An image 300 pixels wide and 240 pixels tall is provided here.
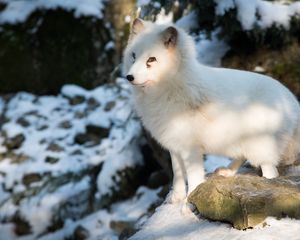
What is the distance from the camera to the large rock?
2.75m

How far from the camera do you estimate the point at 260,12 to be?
5863 mm

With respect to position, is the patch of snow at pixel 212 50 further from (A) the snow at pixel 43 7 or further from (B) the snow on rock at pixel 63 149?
(A) the snow at pixel 43 7

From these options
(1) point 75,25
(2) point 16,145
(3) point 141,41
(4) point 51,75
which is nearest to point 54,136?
(2) point 16,145

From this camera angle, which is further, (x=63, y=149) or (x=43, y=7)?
(x=43, y=7)

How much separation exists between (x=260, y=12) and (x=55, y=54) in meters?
5.07

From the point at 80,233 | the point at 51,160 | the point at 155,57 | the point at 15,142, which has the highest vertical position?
the point at 155,57

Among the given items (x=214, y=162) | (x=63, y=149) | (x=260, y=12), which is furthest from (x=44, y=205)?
(x=260, y=12)

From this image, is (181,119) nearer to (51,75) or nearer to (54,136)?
(54,136)

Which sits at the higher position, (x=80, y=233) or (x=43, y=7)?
(x=43, y=7)

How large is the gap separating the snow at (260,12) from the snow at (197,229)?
2750 mm

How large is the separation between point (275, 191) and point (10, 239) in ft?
15.3

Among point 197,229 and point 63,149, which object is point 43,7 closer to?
point 63,149

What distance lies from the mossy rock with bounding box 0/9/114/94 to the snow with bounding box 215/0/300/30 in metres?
4.37

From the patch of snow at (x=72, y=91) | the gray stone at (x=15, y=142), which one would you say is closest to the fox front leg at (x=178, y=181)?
the gray stone at (x=15, y=142)
